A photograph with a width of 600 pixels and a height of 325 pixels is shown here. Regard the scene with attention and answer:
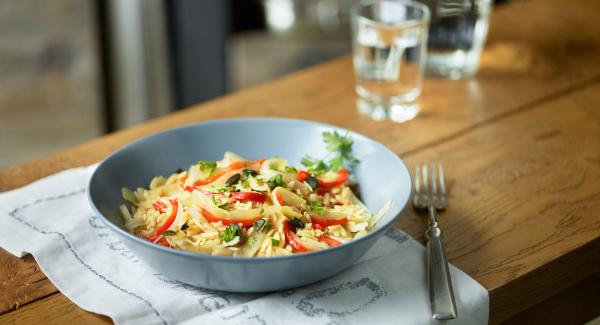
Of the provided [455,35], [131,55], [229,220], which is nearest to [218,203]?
[229,220]

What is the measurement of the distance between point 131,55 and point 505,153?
1.52m

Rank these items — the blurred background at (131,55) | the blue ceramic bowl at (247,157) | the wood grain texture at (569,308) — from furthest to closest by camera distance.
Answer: the blurred background at (131,55)
the wood grain texture at (569,308)
the blue ceramic bowl at (247,157)

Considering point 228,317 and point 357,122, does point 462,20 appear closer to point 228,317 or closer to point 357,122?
point 357,122

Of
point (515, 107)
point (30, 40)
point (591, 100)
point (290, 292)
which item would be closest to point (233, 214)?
point (290, 292)

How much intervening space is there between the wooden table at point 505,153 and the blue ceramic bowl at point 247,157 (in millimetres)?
90

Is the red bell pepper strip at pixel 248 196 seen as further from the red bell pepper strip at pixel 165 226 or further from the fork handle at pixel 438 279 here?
the fork handle at pixel 438 279

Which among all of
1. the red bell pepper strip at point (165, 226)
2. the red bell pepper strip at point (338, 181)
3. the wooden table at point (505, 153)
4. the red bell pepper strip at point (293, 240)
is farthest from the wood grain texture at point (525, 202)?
the red bell pepper strip at point (165, 226)

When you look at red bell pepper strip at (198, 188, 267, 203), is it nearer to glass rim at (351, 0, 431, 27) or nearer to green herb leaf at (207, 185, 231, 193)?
green herb leaf at (207, 185, 231, 193)

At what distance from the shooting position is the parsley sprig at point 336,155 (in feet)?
3.85

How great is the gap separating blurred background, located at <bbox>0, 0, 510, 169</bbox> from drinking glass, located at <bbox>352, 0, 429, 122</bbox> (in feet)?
3.80

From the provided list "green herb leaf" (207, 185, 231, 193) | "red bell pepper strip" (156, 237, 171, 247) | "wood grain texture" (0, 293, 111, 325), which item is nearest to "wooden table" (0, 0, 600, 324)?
"wood grain texture" (0, 293, 111, 325)

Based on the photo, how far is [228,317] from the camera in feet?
3.00

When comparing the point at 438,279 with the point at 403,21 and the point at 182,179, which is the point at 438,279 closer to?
the point at 182,179

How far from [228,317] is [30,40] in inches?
84.3
